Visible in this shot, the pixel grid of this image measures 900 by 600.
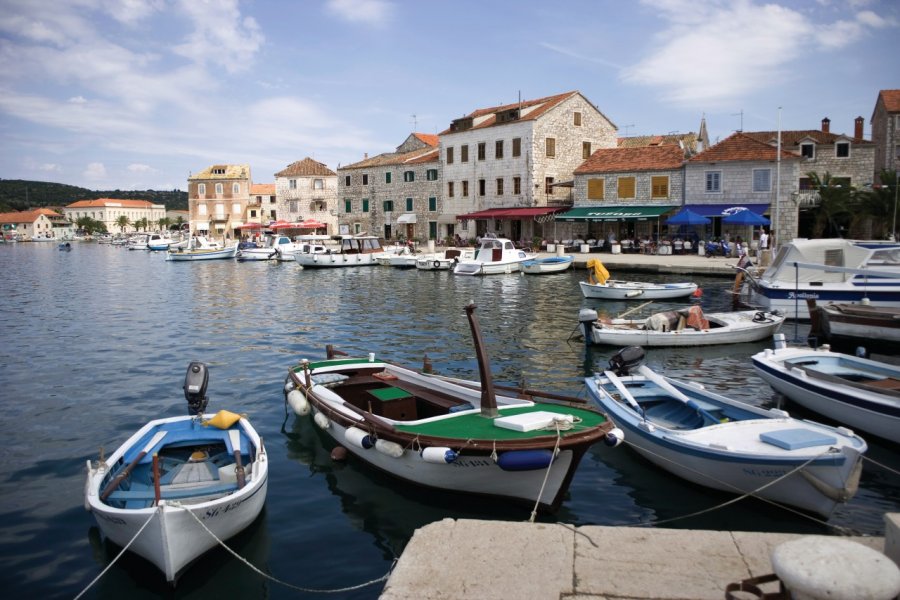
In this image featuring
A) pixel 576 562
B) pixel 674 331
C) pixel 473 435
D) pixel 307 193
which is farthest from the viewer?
→ pixel 307 193

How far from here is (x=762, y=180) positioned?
39.5 meters

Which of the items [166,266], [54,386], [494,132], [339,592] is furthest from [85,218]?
[339,592]

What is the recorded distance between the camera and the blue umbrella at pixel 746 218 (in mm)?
36697

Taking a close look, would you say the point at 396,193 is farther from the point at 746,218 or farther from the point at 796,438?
the point at 796,438

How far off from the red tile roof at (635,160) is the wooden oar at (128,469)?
129 ft

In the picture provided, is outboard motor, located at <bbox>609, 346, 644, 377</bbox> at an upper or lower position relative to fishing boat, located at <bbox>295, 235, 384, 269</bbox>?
lower

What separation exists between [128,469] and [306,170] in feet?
232

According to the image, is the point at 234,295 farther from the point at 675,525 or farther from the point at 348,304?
the point at 675,525

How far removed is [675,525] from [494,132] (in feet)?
150

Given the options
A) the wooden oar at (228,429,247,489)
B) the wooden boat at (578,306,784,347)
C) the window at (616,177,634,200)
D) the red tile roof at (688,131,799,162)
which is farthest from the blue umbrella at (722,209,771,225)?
the wooden oar at (228,429,247,489)

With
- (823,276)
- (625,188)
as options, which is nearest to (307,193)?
(625,188)

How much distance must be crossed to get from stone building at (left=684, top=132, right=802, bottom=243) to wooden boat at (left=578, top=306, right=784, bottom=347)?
22268 millimetres

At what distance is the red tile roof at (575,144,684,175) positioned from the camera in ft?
141

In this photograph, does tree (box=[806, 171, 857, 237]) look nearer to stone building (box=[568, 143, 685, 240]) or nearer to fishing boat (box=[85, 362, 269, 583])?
stone building (box=[568, 143, 685, 240])
